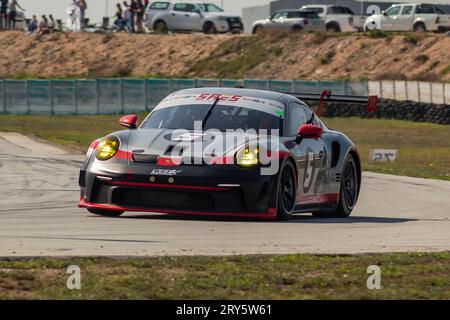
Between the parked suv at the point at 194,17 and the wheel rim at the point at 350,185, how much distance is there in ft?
169

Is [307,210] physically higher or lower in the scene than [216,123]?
lower

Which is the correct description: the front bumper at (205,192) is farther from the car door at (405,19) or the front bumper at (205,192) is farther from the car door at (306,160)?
the car door at (405,19)

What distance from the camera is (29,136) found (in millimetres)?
30078

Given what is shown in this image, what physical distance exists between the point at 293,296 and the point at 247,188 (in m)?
4.07

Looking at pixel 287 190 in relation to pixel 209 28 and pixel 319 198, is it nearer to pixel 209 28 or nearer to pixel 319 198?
pixel 319 198

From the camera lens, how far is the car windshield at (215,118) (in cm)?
1225

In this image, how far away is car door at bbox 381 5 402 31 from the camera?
62344 millimetres

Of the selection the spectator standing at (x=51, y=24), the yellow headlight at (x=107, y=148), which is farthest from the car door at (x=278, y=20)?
the yellow headlight at (x=107, y=148)

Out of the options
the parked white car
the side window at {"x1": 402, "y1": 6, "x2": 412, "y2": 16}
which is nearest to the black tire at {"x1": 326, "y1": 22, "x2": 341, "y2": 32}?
the parked white car

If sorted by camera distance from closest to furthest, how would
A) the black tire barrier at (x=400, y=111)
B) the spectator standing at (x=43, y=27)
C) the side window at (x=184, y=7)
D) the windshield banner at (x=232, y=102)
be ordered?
1. the windshield banner at (x=232, y=102)
2. the black tire barrier at (x=400, y=111)
3. the side window at (x=184, y=7)
4. the spectator standing at (x=43, y=27)

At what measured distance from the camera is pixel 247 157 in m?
11.3

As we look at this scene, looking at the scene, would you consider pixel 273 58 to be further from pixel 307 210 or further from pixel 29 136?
pixel 307 210

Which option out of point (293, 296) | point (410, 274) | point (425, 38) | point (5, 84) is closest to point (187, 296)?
point (293, 296)
